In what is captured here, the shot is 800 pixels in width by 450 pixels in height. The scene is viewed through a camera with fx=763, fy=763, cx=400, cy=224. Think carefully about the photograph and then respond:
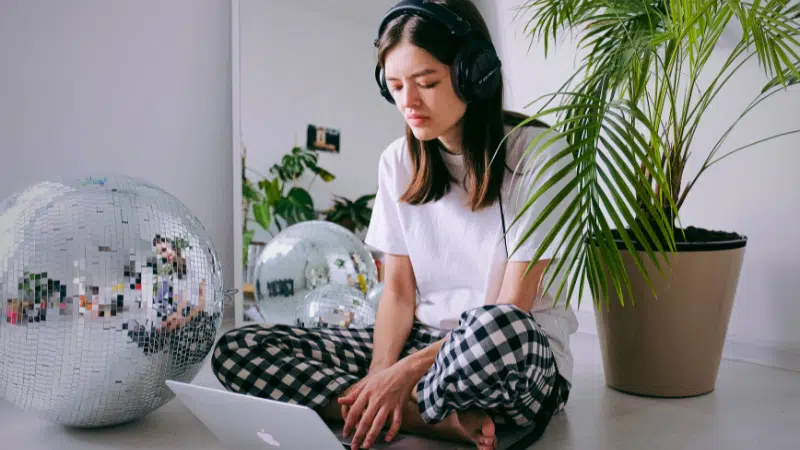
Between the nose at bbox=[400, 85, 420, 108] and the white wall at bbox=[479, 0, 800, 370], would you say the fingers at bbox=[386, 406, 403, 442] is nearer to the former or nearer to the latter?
the nose at bbox=[400, 85, 420, 108]

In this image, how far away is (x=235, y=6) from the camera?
110 inches

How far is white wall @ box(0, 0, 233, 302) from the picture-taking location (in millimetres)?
2336

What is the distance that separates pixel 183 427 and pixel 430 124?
0.80 metres

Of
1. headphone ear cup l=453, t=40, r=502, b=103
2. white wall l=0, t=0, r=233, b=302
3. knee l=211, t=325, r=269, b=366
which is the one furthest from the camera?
white wall l=0, t=0, r=233, b=302

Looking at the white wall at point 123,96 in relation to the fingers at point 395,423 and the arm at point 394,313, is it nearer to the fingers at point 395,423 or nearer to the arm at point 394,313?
the arm at point 394,313

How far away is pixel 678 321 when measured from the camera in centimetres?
172

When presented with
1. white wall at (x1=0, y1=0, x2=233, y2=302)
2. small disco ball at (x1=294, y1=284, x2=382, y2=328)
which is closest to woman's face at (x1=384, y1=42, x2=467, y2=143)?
small disco ball at (x1=294, y1=284, x2=382, y2=328)

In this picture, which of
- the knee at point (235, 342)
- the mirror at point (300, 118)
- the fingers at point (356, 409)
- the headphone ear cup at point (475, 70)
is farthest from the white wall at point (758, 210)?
the fingers at point (356, 409)

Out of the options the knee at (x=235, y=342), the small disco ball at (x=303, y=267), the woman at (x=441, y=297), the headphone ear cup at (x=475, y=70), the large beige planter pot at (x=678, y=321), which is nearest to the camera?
the woman at (x=441, y=297)

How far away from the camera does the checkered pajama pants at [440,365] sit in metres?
1.16

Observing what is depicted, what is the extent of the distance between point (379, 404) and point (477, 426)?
0.56ft

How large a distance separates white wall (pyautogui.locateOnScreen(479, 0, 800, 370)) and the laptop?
1058 millimetres

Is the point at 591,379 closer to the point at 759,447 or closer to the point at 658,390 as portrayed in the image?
the point at 658,390

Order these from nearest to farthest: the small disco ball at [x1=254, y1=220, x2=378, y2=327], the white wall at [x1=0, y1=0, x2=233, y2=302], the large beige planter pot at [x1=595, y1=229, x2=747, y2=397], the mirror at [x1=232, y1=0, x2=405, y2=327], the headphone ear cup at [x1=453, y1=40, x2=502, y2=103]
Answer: the headphone ear cup at [x1=453, y1=40, x2=502, y2=103]
the large beige planter pot at [x1=595, y1=229, x2=747, y2=397]
the white wall at [x1=0, y1=0, x2=233, y2=302]
the small disco ball at [x1=254, y1=220, x2=378, y2=327]
the mirror at [x1=232, y1=0, x2=405, y2=327]
